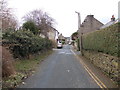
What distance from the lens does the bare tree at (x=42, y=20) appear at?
125 feet

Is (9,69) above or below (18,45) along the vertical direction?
below

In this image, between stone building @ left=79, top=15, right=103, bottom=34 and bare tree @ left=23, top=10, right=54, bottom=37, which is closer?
bare tree @ left=23, top=10, right=54, bottom=37

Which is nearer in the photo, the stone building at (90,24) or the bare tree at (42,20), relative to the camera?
the bare tree at (42,20)

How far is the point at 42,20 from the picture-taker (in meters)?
37.9

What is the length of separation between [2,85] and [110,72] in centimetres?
555

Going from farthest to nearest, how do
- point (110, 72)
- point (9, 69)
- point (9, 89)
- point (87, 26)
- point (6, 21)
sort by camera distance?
1. point (87, 26)
2. point (6, 21)
3. point (110, 72)
4. point (9, 69)
5. point (9, 89)

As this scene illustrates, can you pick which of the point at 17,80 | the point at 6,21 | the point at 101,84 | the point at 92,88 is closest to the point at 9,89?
the point at 17,80

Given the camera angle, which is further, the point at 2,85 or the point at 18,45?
the point at 18,45

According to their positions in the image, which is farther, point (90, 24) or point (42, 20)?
point (90, 24)

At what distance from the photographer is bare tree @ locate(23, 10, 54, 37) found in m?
38.0

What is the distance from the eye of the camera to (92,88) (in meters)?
6.69

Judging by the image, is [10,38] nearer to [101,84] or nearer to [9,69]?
[9,69]

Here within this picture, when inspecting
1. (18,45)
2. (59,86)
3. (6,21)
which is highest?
(6,21)

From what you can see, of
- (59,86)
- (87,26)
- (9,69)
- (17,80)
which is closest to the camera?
(59,86)
